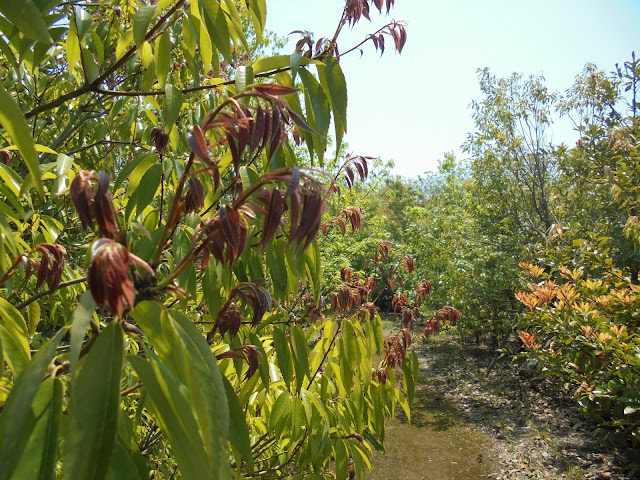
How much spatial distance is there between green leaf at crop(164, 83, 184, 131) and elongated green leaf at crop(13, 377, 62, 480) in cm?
52

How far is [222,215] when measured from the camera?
1.78 ft

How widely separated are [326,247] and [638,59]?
19.0 ft

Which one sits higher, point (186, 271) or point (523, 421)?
point (186, 271)

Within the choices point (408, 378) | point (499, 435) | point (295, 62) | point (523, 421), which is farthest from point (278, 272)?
point (523, 421)

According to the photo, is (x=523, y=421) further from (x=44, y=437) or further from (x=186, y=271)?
(x=44, y=437)

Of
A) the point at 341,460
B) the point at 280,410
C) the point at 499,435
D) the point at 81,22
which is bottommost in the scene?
the point at 499,435

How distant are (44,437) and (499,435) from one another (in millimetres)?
6388

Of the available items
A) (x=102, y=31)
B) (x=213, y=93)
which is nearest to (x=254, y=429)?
(x=213, y=93)

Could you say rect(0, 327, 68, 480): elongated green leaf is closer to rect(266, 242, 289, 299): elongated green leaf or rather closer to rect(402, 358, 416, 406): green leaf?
rect(266, 242, 289, 299): elongated green leaf

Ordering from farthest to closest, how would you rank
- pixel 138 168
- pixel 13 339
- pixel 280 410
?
pixel 280 410, pixel 138 168, pixel 13 339

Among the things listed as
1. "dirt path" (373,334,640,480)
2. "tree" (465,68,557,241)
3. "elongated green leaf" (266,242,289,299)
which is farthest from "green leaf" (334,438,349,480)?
"tree" (465,68,557,241)

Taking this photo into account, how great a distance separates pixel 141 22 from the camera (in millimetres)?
802

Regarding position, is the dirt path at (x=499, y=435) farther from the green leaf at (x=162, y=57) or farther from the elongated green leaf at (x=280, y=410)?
the green leaf at (x=162, y=57)

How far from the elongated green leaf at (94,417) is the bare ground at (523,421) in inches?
186
